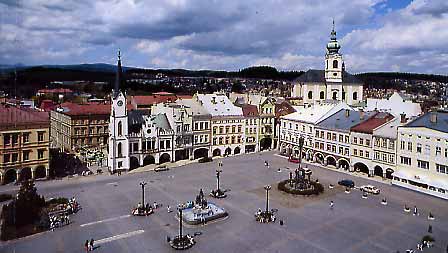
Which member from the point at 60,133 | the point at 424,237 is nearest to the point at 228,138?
the point at 60,133

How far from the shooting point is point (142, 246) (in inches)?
1278

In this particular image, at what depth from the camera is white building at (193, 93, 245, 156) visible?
2756 inches

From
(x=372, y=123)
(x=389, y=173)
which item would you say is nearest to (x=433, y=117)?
(x=389, y=173)

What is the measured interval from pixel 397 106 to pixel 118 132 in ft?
176

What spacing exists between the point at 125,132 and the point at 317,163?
2878 cm

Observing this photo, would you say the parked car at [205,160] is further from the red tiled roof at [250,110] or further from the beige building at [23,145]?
the beige building at [23,145]

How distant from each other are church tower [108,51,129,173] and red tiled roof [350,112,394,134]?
1239 inches

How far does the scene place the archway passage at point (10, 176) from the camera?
166 ft

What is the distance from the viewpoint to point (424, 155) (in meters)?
49.2

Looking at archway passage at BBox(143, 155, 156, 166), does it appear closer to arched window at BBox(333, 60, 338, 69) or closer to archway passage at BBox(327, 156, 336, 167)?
archway passage at BBox(327, 156, 336, 167)

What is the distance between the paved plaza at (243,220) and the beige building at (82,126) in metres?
19.0

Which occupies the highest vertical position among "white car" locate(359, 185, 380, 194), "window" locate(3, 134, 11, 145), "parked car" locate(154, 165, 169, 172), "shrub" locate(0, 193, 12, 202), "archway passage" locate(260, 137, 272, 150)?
"window" locate(3, 134, 11, 145)

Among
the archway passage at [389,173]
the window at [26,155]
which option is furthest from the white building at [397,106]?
the window at [26,155]

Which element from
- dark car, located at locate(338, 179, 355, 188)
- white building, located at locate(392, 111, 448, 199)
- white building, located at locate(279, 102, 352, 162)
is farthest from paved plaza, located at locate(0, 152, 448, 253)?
white building, located at locate(279, 102, 352, 162)
